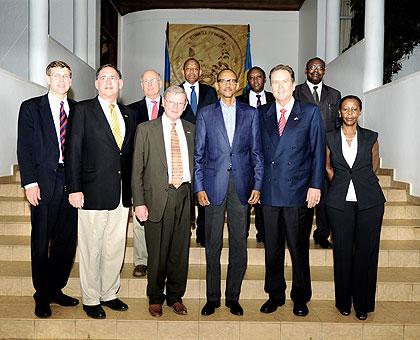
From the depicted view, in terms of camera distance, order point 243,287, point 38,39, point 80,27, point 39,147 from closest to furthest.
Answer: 1. point 39,147
2. point 243,287
3. point 38,39
4. point 80,27

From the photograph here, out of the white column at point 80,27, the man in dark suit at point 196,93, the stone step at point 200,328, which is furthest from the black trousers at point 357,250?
the white column at point 80,27

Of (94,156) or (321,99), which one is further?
(321,99)

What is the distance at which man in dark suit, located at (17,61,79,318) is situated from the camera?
3.26 metres

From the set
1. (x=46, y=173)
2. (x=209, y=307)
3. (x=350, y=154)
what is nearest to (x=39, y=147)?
(x=46, y=173)

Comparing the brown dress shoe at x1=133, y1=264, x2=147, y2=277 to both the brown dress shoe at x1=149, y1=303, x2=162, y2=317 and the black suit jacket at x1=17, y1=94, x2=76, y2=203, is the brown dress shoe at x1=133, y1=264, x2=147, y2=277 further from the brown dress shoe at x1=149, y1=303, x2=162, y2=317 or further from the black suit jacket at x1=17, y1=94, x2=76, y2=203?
the black suit jacket at x1=17, y1=94, x2=76, y2=203

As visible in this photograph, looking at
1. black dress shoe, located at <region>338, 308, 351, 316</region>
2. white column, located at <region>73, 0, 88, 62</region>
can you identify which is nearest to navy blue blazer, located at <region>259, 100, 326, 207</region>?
black dress shoe, located at <region>338, 308, 351, 316</region>

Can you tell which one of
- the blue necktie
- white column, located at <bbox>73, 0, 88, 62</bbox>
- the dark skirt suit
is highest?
white column, located at <bbox>73, 0, 88, 62</bbox>

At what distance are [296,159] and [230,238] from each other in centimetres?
69

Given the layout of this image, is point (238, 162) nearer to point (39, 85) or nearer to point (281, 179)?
point (281, 179)

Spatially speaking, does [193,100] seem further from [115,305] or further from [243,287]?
[115,305]

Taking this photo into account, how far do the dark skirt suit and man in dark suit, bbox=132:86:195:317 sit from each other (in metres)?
1.00

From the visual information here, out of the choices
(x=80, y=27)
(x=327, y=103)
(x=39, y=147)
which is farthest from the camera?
(x=80, y=27)

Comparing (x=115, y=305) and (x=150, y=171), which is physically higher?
(x=150, y=171)

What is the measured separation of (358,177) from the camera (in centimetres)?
340
